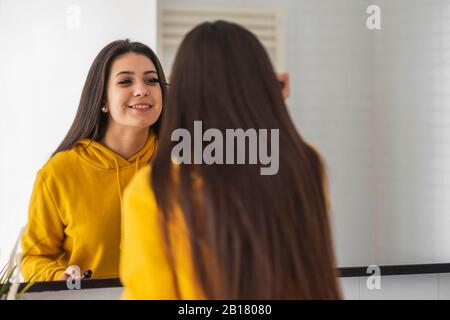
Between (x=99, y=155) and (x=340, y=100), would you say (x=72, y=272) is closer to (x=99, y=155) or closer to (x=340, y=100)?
(x=99, y=155)

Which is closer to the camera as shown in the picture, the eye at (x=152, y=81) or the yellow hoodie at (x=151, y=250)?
the yellow hoodie at (x=151, y=250)

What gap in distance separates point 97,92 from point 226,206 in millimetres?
662

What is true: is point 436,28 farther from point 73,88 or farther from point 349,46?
point 73,88

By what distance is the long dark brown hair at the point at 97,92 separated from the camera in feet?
4.42

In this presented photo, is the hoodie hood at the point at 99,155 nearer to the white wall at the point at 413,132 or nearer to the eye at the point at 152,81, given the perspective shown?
the eye at the point at 152,81

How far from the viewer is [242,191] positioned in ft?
2.64

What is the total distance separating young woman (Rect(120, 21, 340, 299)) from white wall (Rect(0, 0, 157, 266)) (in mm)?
570

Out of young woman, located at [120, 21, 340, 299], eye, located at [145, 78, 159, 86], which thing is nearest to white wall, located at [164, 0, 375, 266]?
eye, located at [145, 78, 159, 86]

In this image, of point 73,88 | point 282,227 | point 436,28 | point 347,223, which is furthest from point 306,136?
point 282,227

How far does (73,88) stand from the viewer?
4.48ft

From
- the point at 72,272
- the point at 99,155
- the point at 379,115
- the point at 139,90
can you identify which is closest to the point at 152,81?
the point at 139,90

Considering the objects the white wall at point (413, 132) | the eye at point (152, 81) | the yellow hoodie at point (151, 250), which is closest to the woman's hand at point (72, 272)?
the eye at point (152, 81)

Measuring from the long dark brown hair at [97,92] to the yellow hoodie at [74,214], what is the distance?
0.08ft
